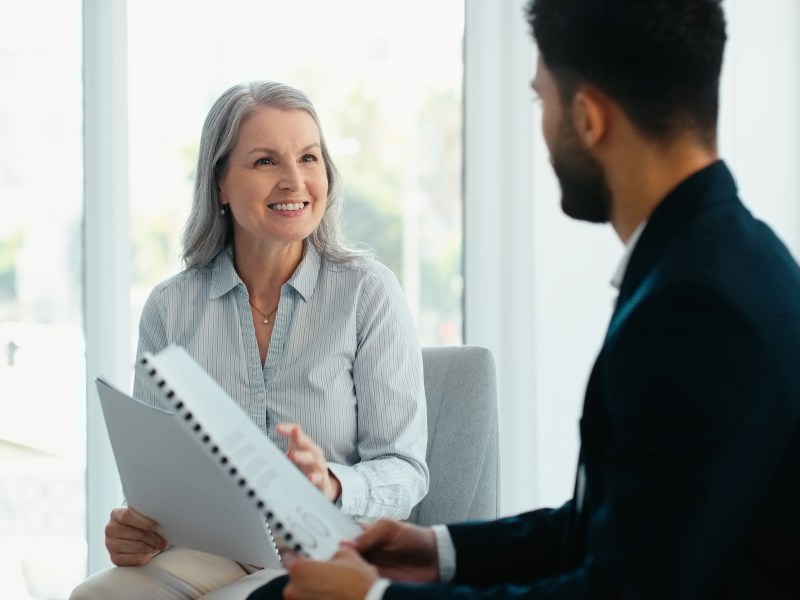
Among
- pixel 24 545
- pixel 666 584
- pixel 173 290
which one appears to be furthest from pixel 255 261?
pixel 24 545

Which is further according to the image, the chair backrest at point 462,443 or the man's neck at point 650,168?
the chair backrest at point 462,443

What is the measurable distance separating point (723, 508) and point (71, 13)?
2.53m

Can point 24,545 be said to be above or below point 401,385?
below

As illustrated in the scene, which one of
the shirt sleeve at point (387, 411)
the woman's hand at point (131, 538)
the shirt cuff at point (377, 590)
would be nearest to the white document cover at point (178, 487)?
the woman's hand at point (131, 538)

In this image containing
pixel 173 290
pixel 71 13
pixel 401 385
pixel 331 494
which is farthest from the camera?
pixel 71 13

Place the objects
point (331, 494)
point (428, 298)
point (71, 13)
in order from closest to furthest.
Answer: point (331, 494), point (71, 13), point (428, 298)

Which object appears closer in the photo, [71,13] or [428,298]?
[71,13]

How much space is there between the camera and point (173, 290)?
6.43 ft

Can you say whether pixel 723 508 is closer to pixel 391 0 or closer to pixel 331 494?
pixel 331 494

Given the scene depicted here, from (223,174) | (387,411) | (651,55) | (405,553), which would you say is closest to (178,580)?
(387,411)

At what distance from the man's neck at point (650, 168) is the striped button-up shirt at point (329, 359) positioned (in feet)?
2.72

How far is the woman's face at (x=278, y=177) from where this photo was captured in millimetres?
1895

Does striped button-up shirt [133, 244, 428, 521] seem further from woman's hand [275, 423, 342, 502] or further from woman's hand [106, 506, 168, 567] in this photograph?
woman's hand [106, 506, 168, 567]

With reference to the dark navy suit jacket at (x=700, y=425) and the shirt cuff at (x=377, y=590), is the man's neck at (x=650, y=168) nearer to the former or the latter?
the dark navy suit jacket at (x=700, y=425)
